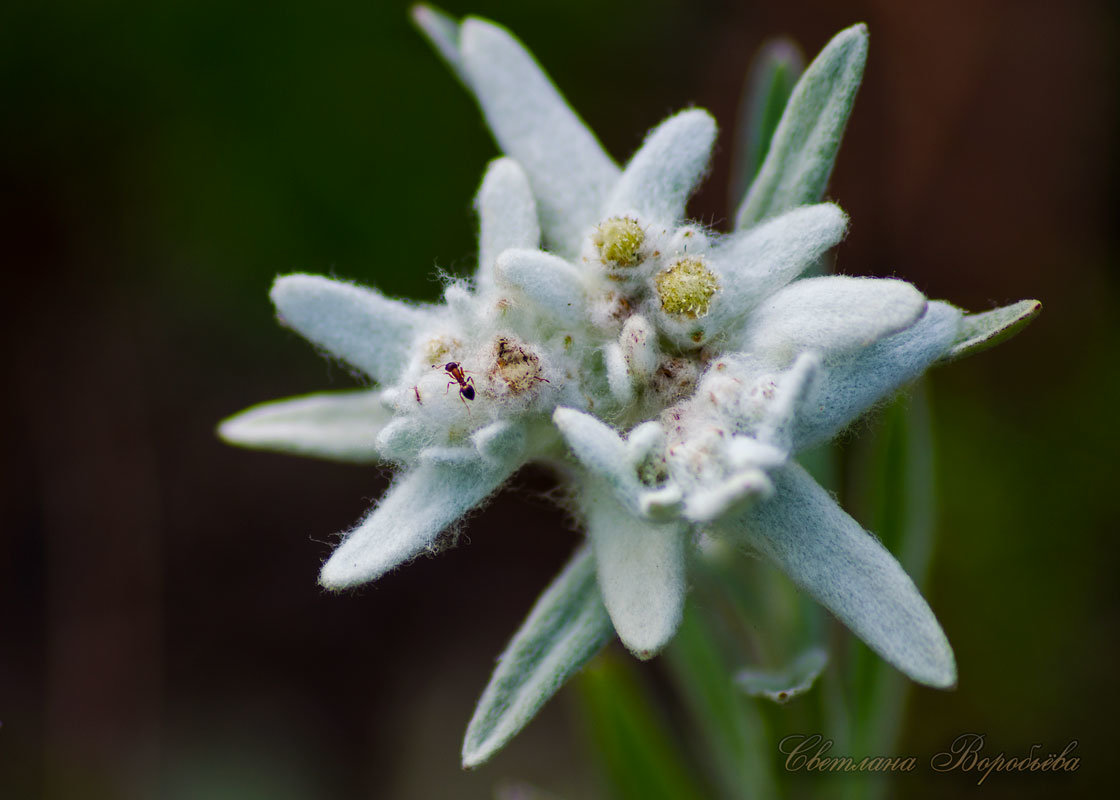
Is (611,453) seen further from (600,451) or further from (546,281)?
(546,281)

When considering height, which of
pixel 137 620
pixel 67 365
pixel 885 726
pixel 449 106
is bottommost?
pixel 885 726

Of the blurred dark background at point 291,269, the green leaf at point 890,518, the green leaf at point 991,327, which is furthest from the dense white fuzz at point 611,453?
the blurred dark background at point 291,269

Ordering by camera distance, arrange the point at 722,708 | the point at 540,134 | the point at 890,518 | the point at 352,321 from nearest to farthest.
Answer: the point at 352,321 < the point at 540,134 < the point at 890,518 < the point at 722,708

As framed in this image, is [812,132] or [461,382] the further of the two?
[812,132]

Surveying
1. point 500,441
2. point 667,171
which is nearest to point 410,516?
point 500,441

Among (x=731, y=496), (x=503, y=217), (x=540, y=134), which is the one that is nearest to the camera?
(x=731, y=496)

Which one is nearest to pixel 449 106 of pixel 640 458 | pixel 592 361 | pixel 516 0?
pixel 516 0

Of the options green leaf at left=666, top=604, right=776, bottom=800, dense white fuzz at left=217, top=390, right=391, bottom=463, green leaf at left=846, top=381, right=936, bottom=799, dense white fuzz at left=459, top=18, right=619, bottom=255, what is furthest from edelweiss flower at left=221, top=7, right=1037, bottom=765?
green leaf at left=666, top=604, right=776, bottom=800

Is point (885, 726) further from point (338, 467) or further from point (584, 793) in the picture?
point (338, 467)

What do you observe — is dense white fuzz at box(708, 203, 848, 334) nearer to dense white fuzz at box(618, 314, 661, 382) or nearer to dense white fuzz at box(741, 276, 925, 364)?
dense white fuzz at box(741, 276, 925, 364)
